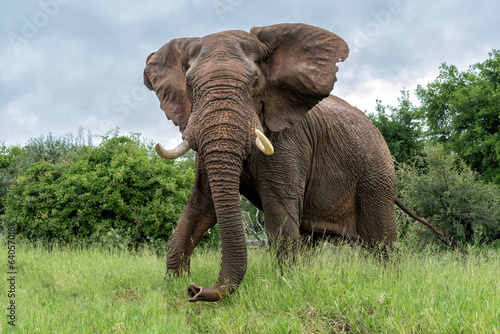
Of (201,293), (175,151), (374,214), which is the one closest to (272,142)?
(175,151)

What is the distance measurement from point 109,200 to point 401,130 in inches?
764

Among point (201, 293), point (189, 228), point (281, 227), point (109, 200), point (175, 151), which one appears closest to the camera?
point (201, 293)

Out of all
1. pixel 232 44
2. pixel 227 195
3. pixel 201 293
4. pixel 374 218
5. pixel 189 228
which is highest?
pixel 232 44

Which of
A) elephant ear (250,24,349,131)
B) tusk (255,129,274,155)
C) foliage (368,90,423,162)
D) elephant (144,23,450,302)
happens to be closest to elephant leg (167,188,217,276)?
elephant (144,23,450,302)

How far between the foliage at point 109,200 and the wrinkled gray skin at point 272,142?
16.3 ft

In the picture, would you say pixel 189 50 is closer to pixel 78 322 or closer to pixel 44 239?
pixel 78 322

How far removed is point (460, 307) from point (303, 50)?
300 centimetres

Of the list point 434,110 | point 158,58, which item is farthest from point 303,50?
point 434,110

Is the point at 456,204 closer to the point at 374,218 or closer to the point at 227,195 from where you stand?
the point at 374,218

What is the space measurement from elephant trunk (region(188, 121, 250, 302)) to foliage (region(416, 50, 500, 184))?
20986 millimetres

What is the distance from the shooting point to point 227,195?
441 centimetres

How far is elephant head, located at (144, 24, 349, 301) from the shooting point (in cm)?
436

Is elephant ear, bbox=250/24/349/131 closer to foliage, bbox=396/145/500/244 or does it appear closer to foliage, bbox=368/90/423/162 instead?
foliage, bbox=396/145/500/244

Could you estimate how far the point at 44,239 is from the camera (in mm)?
11148
